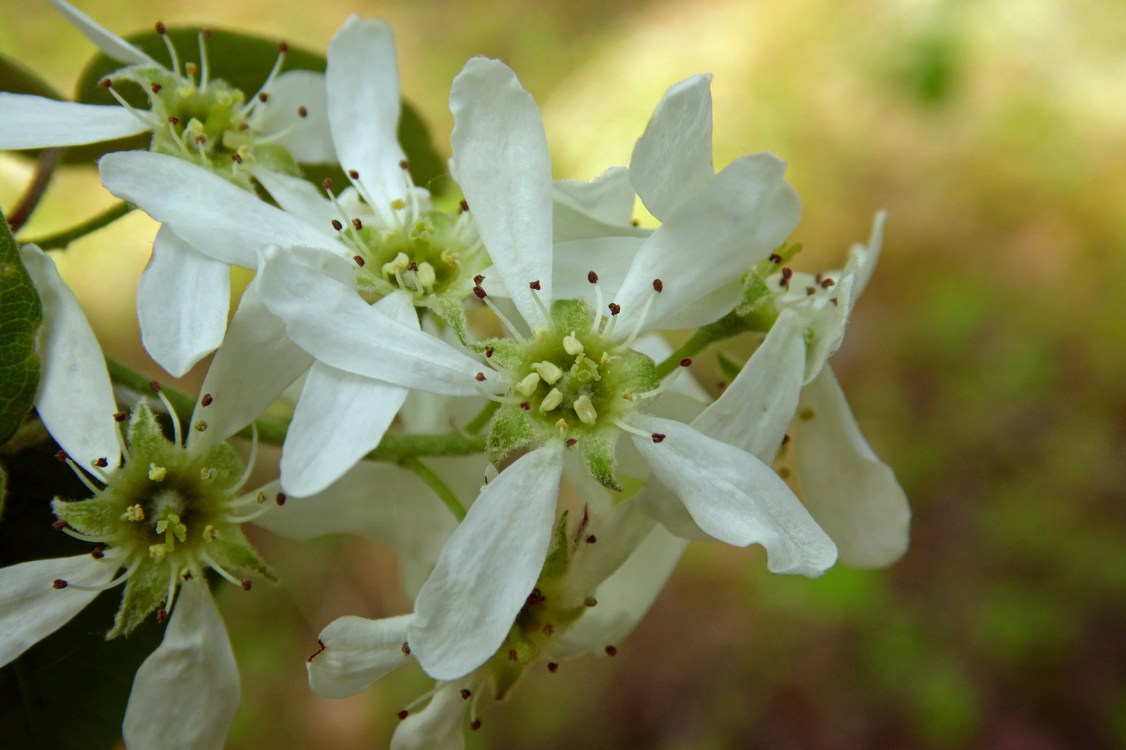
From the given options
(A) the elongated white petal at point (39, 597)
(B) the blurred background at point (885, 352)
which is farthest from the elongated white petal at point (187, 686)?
(B) the blurred background at point (885, 352)

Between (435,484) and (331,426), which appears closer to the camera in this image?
(331,426)

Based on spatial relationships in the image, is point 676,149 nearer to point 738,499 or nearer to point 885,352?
point 738,499

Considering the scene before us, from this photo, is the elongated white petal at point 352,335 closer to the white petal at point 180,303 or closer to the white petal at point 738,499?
the white petal at point 180,303

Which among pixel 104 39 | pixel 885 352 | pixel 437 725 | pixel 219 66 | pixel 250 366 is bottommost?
pixel 885 352

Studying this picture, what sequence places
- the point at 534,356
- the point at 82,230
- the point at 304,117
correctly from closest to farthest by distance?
the point at 534,356 → the point at 82,230 → the point at 304,117

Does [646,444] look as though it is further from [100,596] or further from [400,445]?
[100,596]

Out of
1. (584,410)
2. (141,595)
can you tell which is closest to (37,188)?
(141,595)

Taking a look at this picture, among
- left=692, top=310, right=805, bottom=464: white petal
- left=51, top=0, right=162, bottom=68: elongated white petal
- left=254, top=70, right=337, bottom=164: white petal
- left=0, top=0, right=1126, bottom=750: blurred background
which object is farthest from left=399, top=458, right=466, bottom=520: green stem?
left=0, top=0, right=1126, bottom=750: blurred background

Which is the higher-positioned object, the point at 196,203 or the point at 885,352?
the point at 196,203
